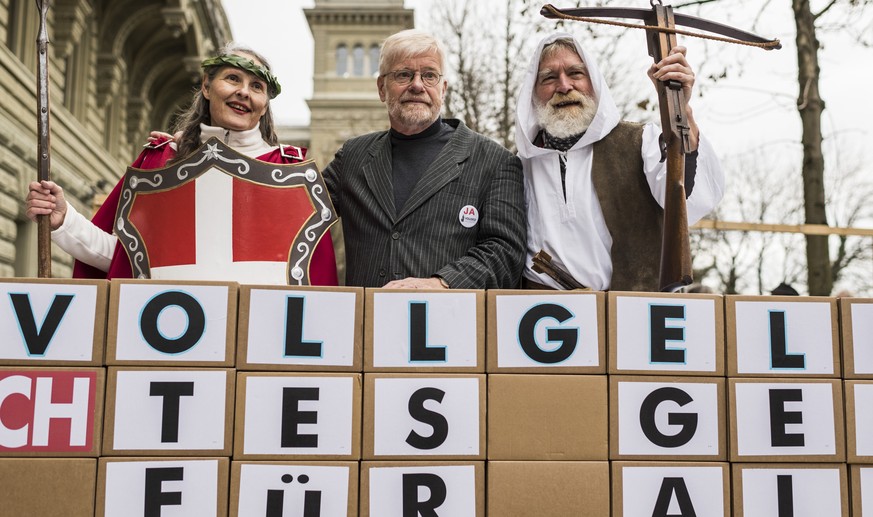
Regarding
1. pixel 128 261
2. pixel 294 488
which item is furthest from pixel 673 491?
pixel 128 261

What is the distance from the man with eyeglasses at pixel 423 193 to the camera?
3131mm

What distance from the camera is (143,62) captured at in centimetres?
1997

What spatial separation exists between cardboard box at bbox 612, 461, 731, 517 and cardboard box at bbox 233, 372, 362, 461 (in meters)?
0.81

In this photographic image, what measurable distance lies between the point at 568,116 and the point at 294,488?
5.82 ft

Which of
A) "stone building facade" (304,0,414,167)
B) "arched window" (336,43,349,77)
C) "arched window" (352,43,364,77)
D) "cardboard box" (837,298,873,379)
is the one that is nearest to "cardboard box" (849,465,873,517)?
"cardboard box" (837,298,873,379)

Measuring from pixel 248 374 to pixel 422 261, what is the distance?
86 cm

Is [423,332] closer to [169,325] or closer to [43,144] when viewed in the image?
[169,325]

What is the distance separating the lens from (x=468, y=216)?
10.4ft

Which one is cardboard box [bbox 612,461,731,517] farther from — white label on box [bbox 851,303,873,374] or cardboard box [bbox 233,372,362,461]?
cardboard box [bbox 233,372,362,461]

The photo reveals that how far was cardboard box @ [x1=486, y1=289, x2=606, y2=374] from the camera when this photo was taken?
8.54 ft

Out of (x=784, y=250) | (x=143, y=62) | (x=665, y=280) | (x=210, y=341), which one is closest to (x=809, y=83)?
(x=665, y=280)

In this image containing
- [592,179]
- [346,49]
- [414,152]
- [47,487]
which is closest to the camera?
[47,487]

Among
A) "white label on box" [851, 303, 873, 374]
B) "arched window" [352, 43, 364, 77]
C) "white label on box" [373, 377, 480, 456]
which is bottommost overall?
"white label on box" [373, 377, 480, 456]

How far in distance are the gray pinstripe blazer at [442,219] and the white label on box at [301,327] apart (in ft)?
1.76
